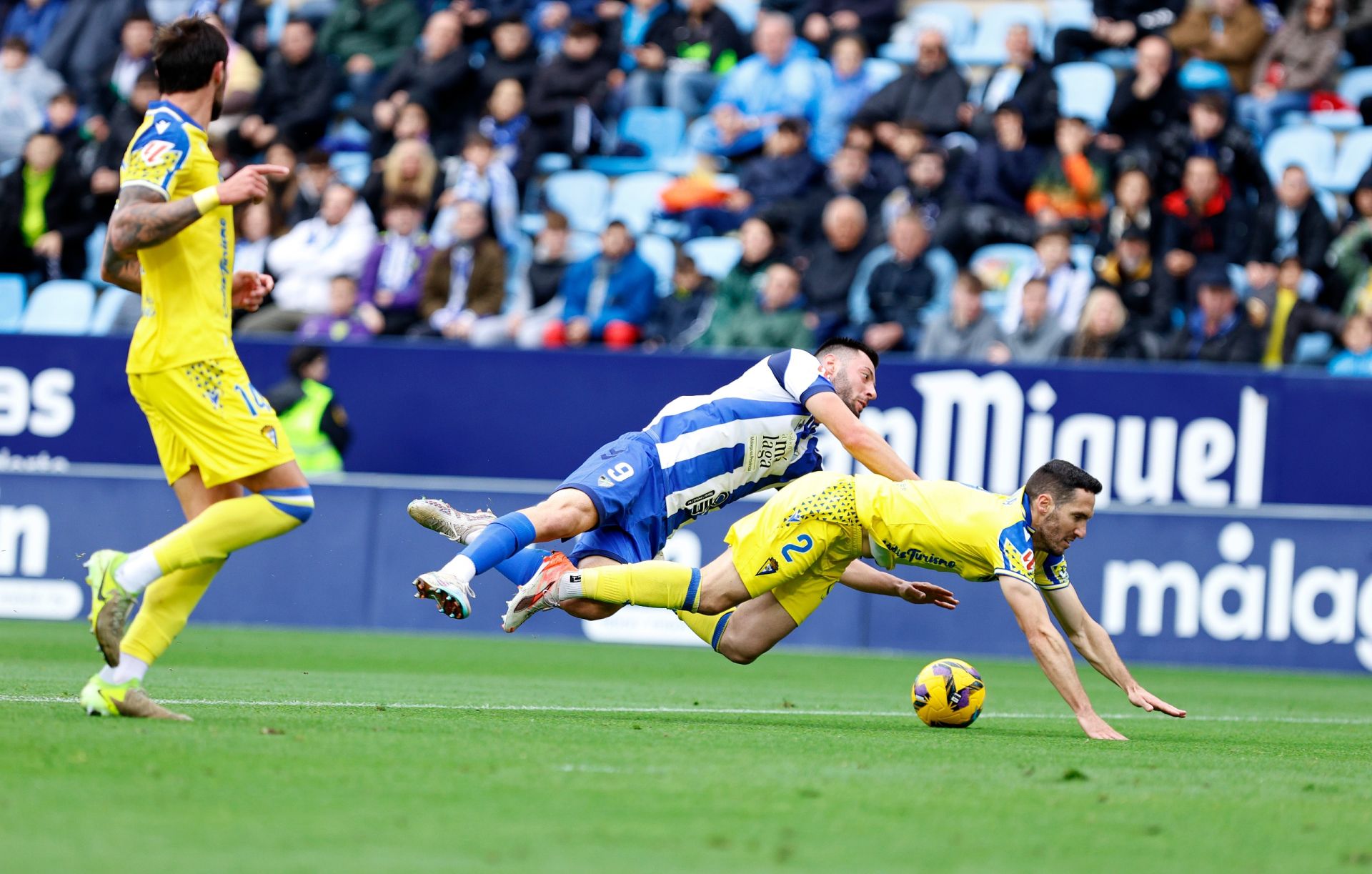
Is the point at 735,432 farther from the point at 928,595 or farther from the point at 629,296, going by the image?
the point at 629,296

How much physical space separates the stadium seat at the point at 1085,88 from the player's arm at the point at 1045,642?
37.6 feet

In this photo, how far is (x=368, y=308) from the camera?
56.5 feet

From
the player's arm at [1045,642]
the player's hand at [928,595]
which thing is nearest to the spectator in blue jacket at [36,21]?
the player's hand at [928,595]

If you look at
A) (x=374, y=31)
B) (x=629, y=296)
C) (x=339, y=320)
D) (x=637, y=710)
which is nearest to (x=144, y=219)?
(x=637, y=710)

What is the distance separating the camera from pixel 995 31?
1938 cm

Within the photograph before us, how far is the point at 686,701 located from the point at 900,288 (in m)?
7.80

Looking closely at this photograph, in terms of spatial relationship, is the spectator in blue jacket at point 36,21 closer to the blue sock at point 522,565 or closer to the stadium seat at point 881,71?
the stadium seat at point 881,71

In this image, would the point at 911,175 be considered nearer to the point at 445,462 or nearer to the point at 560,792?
the point at 445,462

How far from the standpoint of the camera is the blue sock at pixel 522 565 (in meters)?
8.69

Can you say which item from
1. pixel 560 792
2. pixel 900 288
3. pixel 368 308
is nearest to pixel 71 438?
pixel 368 308

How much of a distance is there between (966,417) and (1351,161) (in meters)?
Result: 5.30

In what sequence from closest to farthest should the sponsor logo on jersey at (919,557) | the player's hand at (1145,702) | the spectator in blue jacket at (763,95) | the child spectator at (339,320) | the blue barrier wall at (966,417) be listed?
the player's hand at (1145,702)
the sponsor logo on jersey at (919,557)
the blue barrier wall at (966,417)
the child spectator at (339,320)
the spectator in blue jacket at (763,95)

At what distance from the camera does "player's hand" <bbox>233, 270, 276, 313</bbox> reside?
6.80 m

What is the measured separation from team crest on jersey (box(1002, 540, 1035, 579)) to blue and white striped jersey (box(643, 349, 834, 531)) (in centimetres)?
147
